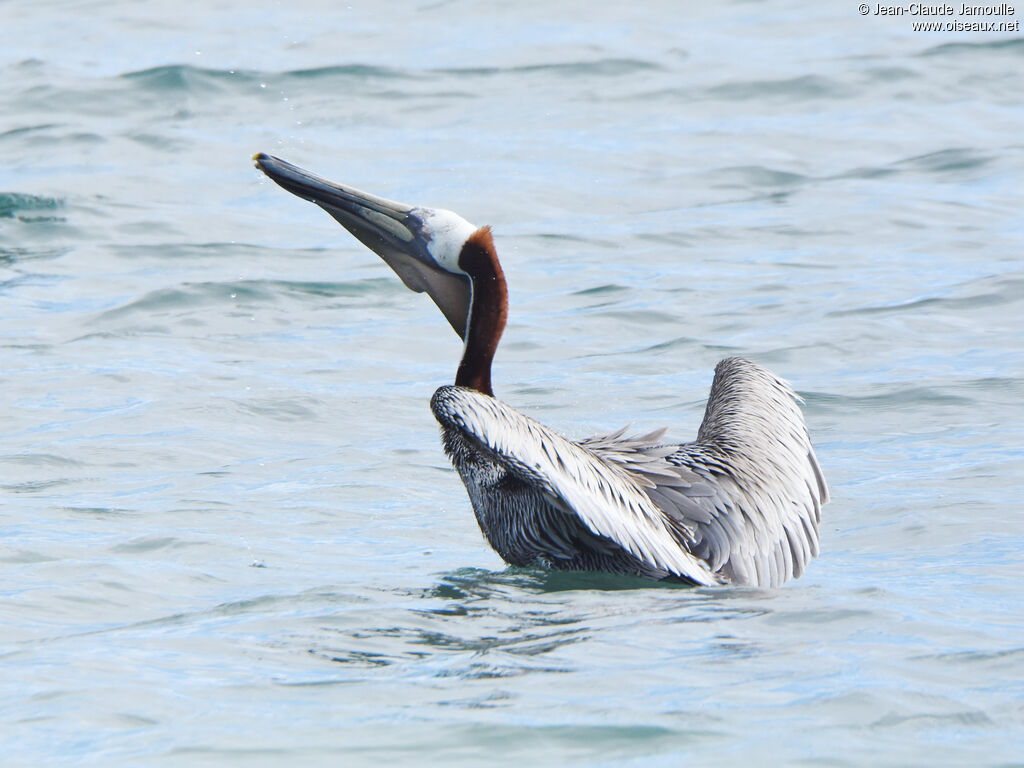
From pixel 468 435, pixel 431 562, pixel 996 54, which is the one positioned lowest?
pixel 431 562

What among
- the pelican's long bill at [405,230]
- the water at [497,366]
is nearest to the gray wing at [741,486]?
the water at [497,366]

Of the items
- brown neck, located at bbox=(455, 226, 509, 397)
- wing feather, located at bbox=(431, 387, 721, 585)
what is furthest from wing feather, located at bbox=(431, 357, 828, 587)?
brown neck, located at bbox=(455, 226, 509, 397)

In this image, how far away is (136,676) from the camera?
4168 millimetres

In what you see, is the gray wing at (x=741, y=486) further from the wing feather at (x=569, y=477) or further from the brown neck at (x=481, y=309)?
the brown neck at (x=481, y=309)

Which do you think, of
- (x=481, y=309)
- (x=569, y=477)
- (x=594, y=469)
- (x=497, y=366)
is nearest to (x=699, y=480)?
(x=594, y=469)

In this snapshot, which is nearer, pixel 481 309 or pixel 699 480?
pixel 699 480

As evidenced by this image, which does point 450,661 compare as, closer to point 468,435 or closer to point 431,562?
point 468,435

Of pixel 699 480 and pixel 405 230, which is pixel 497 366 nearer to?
pixel 405 230

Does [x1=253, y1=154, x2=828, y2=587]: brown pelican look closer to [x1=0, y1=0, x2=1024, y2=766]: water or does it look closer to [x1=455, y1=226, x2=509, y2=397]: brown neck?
[x1=455, y1=226, x2=509, y2=397]: brown neck

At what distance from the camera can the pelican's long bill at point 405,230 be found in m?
5.82

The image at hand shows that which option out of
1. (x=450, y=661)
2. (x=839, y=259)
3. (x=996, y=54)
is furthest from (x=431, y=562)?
(x=996, y=54)

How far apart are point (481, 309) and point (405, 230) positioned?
0.42 metres

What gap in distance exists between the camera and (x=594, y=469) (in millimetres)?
4988

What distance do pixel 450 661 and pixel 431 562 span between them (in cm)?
145
